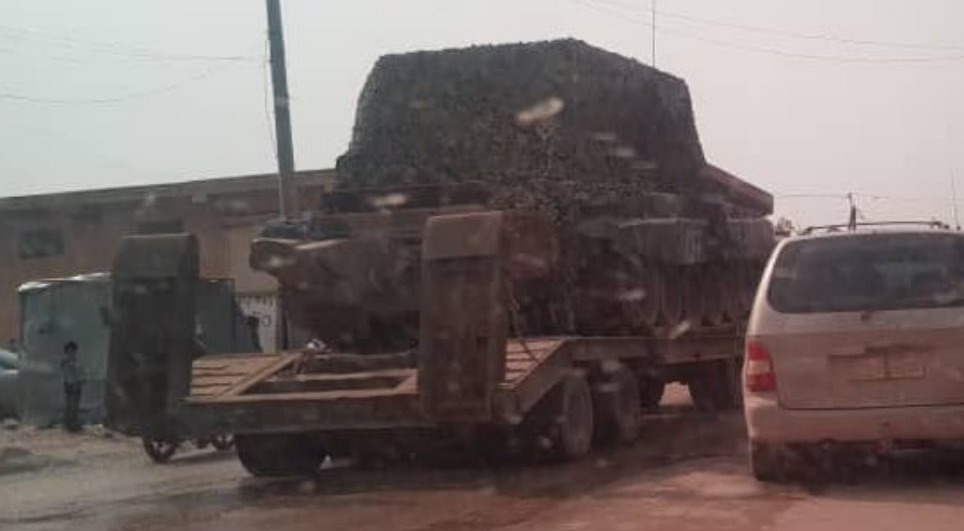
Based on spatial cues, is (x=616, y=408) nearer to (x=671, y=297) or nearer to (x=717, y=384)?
(x=671, y=297)

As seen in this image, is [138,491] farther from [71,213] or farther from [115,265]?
[71,213]

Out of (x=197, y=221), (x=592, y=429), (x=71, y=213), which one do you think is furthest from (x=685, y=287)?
(x=71, y=213)

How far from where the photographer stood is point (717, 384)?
16.7 meters

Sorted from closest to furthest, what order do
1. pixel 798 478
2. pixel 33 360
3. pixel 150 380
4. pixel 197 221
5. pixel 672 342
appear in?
pixel 798 478
pixel 150 380
pixel 672 342
pixel 33 360
pixel 197 221

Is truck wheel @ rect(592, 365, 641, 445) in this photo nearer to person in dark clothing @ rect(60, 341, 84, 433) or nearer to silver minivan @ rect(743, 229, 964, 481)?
silver minivan @ rect(743, 229, 964, 481)

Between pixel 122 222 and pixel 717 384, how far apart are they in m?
20.0

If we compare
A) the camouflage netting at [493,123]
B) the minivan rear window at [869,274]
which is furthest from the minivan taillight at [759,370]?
the camouflage netting at [493,123]

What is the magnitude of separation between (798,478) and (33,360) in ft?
48.0

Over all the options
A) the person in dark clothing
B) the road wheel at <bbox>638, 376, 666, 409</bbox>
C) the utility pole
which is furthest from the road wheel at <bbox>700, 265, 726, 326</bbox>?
the person in dark clothing

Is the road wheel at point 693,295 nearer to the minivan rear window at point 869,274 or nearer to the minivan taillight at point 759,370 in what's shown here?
the minivan rear window at point 869,274

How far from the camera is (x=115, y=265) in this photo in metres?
11.0

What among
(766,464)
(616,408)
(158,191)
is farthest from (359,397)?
(158,191)

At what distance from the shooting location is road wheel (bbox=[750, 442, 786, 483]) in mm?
9180

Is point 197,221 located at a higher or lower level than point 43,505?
higher
